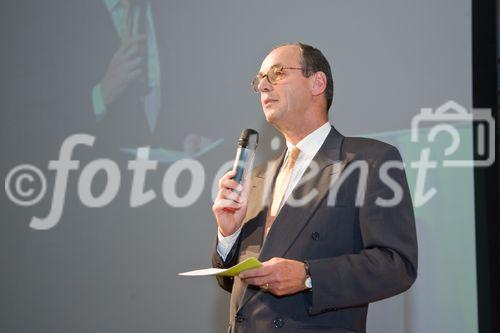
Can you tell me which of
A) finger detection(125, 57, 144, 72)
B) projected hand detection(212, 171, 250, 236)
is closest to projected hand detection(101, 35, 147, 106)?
finger detection(125, 57, 144, 72)

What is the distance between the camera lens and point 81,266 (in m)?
3.23

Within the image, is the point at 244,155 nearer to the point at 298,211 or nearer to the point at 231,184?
the point at 231,184

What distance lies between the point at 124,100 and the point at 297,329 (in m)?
1.97

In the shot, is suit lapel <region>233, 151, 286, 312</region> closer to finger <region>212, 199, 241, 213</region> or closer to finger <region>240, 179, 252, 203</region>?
finger <region>240, 179, 252, 203</region>

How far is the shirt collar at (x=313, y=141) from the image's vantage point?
6.47 ft

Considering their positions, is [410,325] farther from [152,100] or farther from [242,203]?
[152,100]

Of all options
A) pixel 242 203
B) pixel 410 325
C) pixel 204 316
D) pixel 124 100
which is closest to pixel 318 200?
pixel 242 203

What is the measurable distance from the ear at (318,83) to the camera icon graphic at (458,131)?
0.94 meters

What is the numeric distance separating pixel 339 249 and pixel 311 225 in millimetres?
106

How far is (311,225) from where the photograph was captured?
1.73m

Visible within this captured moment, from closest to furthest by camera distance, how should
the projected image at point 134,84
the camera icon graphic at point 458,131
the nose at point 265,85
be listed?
the nose at point 265,85 → the camera icon graphic at point 458,131 → the projected image at point 134,84

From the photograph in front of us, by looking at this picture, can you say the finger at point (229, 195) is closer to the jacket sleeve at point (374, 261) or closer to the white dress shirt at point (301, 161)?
the white dress shirt at point (301, 161)

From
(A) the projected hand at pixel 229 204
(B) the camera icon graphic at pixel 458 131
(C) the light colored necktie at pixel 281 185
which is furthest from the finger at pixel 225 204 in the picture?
(B) the camera icon graphic at pixel 458 131

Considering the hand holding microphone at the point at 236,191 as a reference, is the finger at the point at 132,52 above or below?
above
